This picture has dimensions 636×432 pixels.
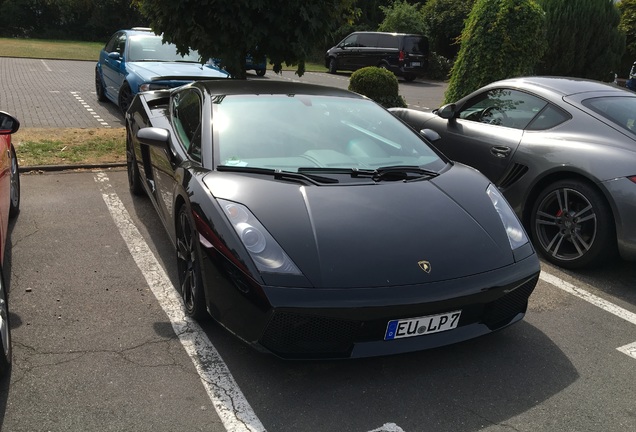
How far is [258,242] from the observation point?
2.84 metres

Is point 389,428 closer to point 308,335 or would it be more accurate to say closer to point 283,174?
point 308,335

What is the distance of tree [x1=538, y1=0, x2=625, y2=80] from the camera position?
14.9 meters

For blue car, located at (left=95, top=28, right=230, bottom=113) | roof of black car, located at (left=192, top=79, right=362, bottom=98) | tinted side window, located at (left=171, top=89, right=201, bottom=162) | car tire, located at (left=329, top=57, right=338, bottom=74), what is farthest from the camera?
car tire, located at (left=329, top=57, right=338, bottom=74)

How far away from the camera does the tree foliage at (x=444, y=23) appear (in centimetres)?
2681

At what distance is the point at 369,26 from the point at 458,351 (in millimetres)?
34913

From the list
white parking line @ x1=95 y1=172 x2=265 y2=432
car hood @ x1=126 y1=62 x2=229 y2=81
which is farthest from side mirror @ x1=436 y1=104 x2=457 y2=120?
car hood @ x1=126 y1=62 x2=229 y2=81

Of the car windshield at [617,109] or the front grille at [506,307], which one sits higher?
the car windshield at [617,109]

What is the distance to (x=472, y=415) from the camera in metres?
2.66

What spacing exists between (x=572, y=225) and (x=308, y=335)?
2.76m

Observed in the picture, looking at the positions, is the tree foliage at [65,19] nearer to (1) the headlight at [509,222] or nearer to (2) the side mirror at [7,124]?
(2) the side mirror at [7,124]

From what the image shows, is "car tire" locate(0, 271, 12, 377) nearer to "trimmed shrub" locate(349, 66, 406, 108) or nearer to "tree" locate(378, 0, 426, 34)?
"trimmed shrub" locate(349, 66, 406, 108)

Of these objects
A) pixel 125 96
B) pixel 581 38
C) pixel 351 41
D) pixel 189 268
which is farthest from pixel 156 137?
pixel 351 41

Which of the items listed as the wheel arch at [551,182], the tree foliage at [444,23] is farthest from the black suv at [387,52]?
the wheel arch at [551,182]

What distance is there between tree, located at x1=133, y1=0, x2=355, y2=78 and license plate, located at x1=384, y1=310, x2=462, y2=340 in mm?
4651
